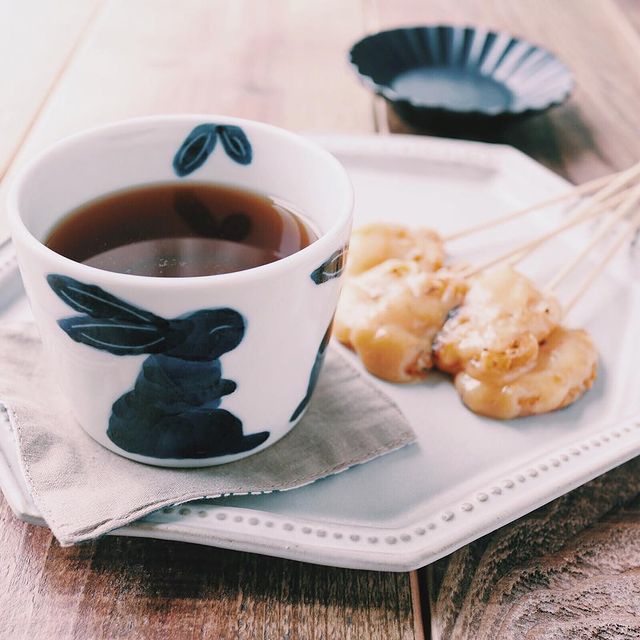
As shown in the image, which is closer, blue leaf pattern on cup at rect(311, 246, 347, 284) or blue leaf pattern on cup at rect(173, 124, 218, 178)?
blue leaf pattern on cup at rect(311, 246, 347, 284)

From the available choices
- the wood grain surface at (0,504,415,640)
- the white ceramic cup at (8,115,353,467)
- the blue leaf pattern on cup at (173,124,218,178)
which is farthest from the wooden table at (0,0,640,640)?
the blue leaf pattern on cup at (173,124,218,178)

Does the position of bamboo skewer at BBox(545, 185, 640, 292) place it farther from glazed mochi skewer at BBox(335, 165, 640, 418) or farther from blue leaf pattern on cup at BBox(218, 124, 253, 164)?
blue leaf pattern on cup at BBox(218, 124, 253, 164)

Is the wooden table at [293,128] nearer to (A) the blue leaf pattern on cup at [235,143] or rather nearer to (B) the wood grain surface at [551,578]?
(B) the wood grain surface at [551,578]

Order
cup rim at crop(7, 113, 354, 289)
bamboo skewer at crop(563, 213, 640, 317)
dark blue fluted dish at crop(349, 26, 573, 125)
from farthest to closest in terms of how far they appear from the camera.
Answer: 1. dark blue fluted dish at crop(349, 26, 573, 125)
2. bamboo skewer at crop(563, 213, 640, 317)
3. cup rim at crop(7, 113, 354, 289)

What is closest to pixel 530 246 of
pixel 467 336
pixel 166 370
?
pixel 467 336

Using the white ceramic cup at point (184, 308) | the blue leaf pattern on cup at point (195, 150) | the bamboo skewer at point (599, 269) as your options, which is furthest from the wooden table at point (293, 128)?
the blue leaf pattern on cup at point (195, 150)
